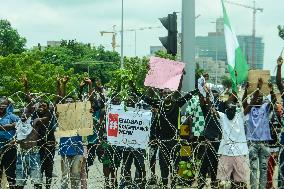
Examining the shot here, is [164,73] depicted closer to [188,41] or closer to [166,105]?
[166,105]

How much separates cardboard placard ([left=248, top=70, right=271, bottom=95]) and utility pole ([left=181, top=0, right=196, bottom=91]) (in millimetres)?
1616

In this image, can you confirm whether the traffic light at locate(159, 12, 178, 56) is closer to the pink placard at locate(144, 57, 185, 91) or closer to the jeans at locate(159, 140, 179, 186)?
the pink placard at locate(144, 57, 185, 91)

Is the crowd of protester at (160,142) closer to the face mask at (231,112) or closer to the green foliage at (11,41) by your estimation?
the face mask at (231,112)

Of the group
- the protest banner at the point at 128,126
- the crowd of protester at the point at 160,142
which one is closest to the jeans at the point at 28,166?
the crowd of protester at the point at 160,142

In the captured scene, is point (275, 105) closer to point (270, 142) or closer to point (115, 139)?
point (270, 142)

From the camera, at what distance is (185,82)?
10.3 meters

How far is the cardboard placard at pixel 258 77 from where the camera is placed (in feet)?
28.5

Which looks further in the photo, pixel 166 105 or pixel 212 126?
pixel 212 126

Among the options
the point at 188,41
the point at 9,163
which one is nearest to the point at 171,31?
the point at 188,41

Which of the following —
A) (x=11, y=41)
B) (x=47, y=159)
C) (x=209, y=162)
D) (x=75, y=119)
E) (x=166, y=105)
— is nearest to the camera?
(x=75, y=119)

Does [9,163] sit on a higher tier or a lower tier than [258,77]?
lower

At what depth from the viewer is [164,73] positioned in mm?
9219

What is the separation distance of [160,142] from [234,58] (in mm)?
1746

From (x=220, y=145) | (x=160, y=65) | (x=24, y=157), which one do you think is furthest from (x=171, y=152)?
(x=24, y=157)
